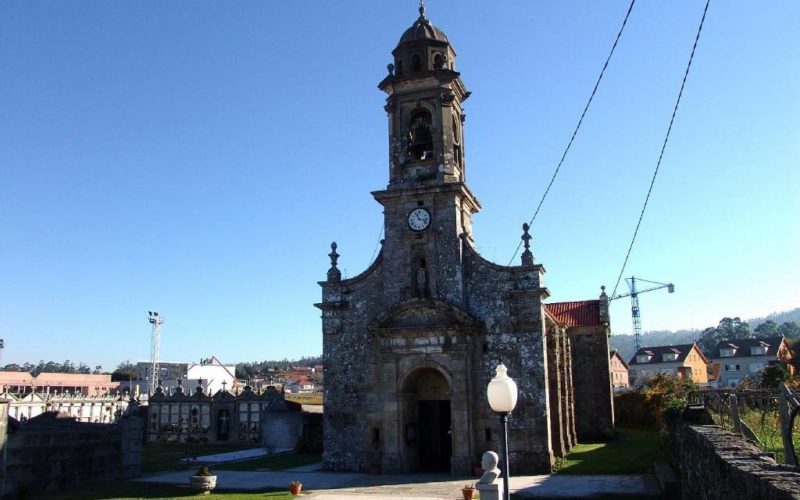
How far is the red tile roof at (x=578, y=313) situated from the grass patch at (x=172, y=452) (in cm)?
1889

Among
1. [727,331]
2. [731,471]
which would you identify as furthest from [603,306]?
[727,331]

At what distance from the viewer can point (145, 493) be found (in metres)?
20.2

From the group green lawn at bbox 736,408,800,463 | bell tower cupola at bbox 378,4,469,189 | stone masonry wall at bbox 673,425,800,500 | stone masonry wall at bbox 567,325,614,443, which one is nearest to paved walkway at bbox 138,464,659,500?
stone masonry wall at bbox 673,425,800,500

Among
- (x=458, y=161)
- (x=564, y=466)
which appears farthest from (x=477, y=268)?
(x=564, y=466)

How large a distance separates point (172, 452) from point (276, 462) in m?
9.41

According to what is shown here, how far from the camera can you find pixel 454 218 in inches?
985

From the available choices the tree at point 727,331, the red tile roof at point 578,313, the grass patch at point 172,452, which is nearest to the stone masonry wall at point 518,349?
the red tile roof at point 578,313

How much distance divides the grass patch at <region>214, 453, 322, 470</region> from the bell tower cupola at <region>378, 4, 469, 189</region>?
483 inches

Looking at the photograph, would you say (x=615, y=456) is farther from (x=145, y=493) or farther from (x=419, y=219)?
(x=145, y=493)

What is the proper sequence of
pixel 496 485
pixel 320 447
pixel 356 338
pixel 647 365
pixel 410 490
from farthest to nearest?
pixel 647 365 → pixel 320 447 → pixel 356 338 → pixel 410 490 → pixel 496 485

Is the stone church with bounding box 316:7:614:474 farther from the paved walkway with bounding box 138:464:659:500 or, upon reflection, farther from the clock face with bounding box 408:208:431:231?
the paved walkway with bounding box 138:464:659:500

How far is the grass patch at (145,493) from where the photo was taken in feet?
62.8

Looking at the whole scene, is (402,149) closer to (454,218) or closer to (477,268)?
(454,218)

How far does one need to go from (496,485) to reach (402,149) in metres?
18.2
